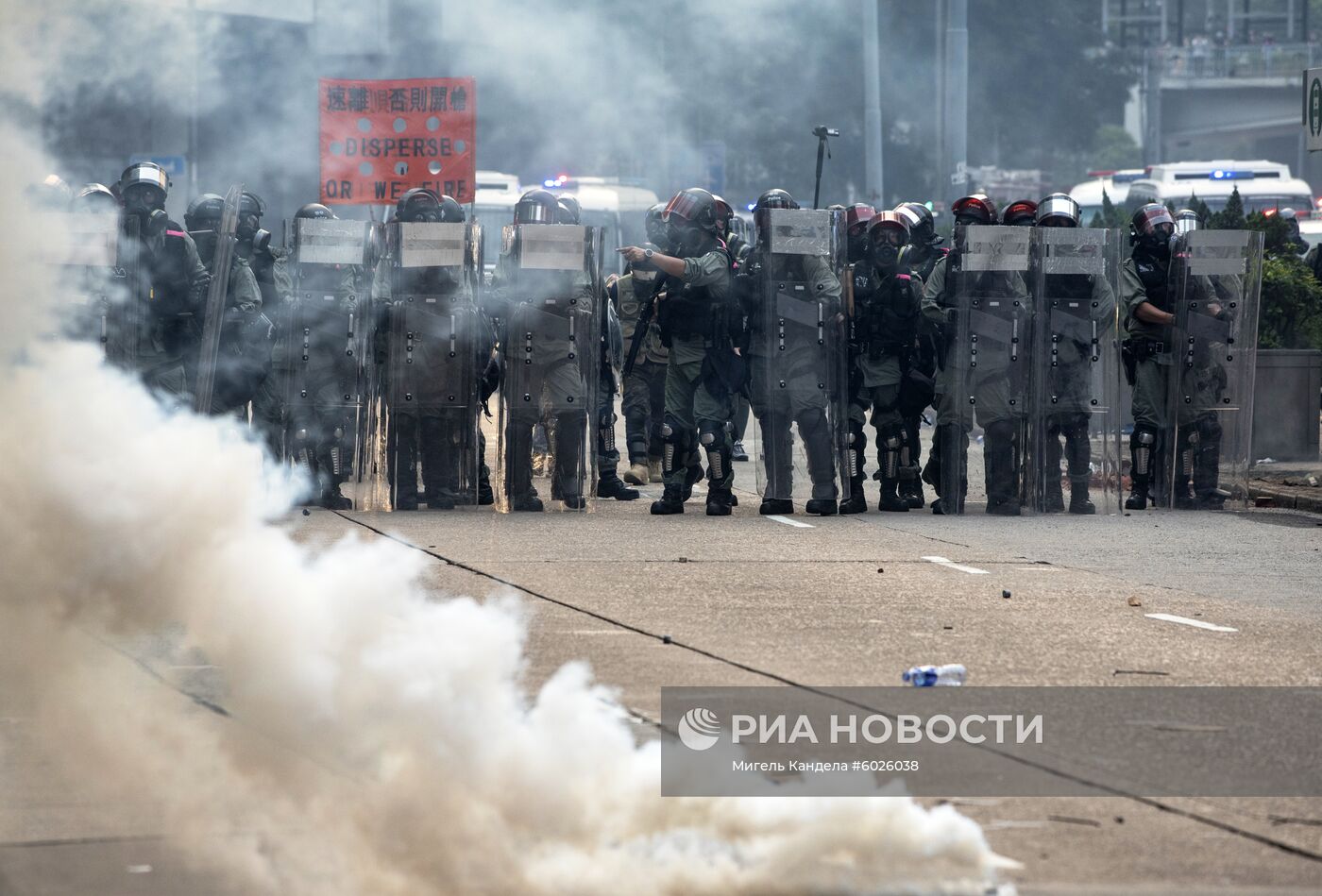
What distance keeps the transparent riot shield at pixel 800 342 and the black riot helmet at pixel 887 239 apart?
18.2 inches

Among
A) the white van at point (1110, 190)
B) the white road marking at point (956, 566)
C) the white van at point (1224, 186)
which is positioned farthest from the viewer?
the white van at point (1110, 190)

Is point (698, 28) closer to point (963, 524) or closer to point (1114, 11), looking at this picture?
point (963, 524)

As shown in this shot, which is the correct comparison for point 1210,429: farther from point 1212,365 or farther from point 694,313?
point 694,313

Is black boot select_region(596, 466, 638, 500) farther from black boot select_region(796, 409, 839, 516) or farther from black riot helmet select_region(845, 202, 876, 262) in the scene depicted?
black riot helmet select_region(845, 202, 876, 262)

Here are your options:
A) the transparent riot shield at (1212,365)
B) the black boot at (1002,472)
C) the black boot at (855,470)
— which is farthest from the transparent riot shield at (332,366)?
the transparent riot shield at (1212,365)

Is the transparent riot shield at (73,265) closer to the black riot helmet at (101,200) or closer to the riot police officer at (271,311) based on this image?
the black riot helmet at (101,200)

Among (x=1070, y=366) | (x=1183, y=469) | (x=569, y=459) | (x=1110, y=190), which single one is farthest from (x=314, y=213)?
(x=1110, y=190)

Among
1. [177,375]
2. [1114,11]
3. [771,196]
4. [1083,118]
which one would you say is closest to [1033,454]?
[771,196]

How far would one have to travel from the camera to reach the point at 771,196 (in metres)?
14.2

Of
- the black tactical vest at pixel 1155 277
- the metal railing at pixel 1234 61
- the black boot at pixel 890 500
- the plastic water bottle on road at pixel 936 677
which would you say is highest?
the metal railing at pixel 1234 61

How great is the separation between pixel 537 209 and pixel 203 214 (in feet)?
7.38

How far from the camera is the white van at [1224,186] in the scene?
28812 millimetres

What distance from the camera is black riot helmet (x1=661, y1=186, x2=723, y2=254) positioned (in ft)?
42.2

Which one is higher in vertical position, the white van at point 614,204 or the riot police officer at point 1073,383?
the white van at point 614,204
